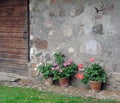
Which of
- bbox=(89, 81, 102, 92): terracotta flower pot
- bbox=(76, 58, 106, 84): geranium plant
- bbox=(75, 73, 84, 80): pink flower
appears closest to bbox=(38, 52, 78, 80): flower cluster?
bbox=(75, 73, 84, 80): pink flower

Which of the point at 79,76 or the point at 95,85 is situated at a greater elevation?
the point at 79,76

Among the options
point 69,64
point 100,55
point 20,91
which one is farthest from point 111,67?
point 20,91

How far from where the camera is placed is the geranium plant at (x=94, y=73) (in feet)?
17.3

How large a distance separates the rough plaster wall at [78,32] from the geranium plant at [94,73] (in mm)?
108

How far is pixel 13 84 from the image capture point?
602 centimetres

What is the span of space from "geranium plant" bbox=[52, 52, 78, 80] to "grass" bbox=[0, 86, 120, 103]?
517 mm

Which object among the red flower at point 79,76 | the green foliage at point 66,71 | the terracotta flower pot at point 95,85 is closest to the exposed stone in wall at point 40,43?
the green foliage at point 66,71

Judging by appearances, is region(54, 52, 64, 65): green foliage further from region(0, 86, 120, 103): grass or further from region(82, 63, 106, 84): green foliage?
region(0, 86, 120, 103): grass

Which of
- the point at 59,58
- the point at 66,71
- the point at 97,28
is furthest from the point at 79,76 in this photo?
the point at 97,28

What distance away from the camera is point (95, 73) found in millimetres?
5246

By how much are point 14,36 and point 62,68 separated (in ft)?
5.04

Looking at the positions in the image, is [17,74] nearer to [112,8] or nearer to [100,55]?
[100,55]

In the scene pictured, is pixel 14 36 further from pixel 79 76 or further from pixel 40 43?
pixel 79 76

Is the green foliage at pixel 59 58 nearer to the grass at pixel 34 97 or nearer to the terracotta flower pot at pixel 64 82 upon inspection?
the terracotta flower pot at pixel 64 82
